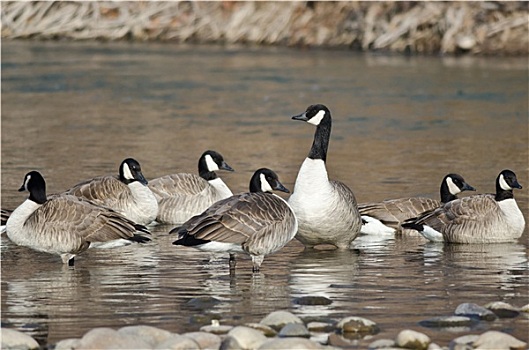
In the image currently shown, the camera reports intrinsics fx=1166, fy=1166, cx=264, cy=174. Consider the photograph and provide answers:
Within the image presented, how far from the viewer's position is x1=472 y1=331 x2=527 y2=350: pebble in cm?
726

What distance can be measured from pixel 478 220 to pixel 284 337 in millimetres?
4749

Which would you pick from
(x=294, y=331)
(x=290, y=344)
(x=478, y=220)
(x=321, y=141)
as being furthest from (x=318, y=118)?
(x=290, y=344)

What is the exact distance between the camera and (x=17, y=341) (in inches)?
289

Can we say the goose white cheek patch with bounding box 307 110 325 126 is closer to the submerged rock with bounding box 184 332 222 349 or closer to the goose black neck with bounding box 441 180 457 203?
the goose black neck with bounding box 441 180 457 203

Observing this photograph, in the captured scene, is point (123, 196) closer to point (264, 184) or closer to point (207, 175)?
point (207, 175)

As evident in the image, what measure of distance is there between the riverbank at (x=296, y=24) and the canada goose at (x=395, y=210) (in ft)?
70.0

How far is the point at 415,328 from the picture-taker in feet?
26.1

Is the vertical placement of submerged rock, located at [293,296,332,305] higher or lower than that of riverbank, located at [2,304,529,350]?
higher

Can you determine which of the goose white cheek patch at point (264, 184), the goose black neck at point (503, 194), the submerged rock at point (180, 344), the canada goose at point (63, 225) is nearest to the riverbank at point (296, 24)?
the goose black neck at point (503, 194)

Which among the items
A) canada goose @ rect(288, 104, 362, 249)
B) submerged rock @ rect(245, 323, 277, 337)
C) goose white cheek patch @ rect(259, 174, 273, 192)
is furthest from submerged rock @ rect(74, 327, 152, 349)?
canada goose @ rect(288, 104, 362, 249)

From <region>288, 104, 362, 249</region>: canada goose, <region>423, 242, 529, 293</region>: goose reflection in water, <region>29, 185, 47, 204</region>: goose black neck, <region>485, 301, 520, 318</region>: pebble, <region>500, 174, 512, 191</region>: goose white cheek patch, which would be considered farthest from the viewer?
<region>500, 174, 512, 191</region>: goose white cheek patch

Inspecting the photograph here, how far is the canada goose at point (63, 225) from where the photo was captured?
10383 millimetres

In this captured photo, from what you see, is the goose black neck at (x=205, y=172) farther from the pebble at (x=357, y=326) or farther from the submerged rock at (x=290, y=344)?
the submerged rock at (x=290, y=344)

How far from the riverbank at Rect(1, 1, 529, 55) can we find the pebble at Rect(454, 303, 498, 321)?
25.8 meters
